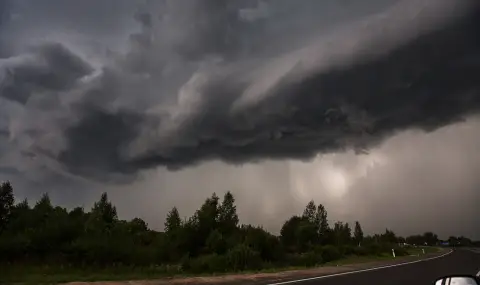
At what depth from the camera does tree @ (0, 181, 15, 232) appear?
59.8 m

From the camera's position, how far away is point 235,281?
2278 cm

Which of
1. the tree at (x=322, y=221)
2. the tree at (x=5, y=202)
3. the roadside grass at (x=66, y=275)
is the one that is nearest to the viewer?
the roadside grass at (x=66, y=275)

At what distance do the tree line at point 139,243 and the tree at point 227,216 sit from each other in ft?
0.84

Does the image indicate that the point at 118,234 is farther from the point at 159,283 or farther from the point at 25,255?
the point at 159,283

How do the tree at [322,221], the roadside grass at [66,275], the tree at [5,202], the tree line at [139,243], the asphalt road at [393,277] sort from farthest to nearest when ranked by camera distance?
1. the tree at [322,221]
2. the tree at [5,202]
3. the tree line at [139,243]
4. the asphalt road at [393,277]
5. the roadside grass at [66,275]

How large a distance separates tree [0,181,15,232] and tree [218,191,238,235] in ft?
88.2

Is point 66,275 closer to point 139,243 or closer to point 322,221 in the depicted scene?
point 139,243

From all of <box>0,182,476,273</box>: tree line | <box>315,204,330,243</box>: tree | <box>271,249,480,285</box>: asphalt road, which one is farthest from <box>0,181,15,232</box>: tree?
<box>315,204,330,243</box>: tree

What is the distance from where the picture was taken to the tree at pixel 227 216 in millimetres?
69375

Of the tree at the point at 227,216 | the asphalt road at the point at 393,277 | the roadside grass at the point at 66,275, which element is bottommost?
the asphalt road at the point at 393,277

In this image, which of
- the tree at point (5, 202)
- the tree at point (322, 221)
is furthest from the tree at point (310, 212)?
the tree at point (5, 202)

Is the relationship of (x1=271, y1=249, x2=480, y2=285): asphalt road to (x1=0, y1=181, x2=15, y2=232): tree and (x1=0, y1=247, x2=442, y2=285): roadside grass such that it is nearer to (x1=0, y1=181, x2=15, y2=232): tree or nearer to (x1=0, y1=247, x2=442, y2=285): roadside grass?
(x1=0, y1=247, x2=442, y2=285): roadside grass

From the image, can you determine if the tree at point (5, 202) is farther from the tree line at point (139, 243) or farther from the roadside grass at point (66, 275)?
the roadside grass at point (66, 275)

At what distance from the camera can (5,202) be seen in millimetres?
66938
